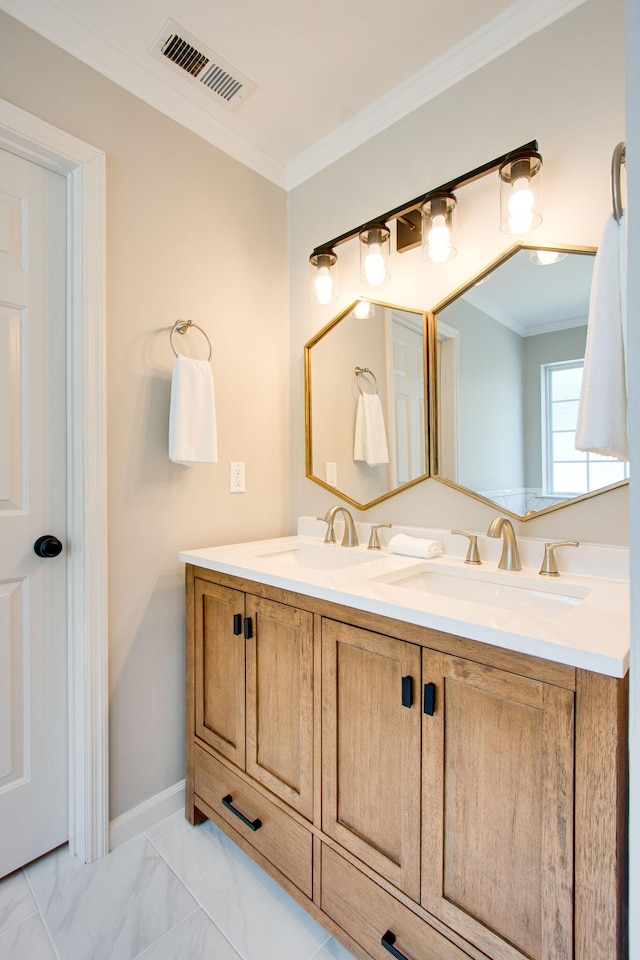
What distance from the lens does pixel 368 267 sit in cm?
168

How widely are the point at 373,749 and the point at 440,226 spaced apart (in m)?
1.46

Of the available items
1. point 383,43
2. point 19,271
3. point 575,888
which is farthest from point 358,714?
point 383,43

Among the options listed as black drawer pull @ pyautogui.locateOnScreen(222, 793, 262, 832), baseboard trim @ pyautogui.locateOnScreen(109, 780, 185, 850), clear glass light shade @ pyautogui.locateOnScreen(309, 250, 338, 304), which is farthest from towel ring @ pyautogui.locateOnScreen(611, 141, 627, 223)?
baseboard trim @ pyautogui.locateOnScreen(109, 780, 185, 850)

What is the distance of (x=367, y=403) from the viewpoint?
5.94 ft

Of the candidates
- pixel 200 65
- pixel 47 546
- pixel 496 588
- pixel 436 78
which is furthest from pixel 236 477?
pixel 436 78

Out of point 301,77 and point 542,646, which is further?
point 301,77

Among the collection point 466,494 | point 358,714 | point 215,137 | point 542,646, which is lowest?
point 358,714

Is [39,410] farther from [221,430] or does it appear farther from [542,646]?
[542,646]

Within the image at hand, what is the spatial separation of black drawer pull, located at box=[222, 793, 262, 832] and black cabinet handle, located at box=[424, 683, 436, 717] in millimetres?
742

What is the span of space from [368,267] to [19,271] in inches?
42.9

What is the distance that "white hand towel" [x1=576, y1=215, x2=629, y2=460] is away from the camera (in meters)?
0.97

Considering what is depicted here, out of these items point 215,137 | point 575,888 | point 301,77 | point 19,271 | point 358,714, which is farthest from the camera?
point 215,137

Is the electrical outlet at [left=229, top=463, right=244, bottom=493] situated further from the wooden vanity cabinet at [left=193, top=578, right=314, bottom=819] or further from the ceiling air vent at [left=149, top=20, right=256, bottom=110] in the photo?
the ceiling air vent at [left=149, top=20, right=256, bottom=110]

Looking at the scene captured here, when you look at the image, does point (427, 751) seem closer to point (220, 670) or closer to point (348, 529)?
point (220, 670)
